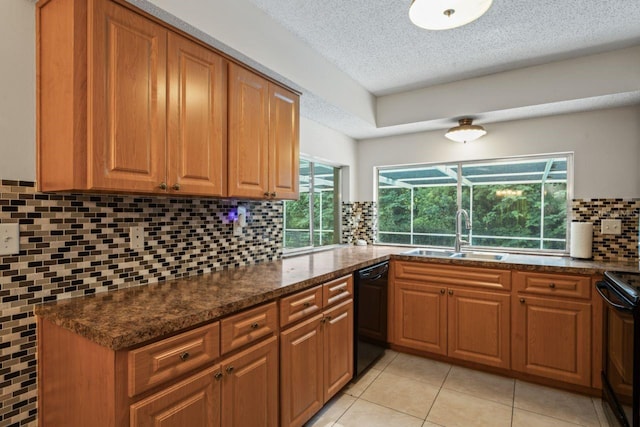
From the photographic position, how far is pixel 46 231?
4.59 feet

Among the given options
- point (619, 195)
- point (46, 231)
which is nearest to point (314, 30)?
point (46, 231)

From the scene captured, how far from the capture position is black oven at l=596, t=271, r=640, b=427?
1.64 meters

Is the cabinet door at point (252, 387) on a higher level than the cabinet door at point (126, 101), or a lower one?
lower

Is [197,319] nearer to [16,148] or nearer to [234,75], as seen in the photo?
[16,148]

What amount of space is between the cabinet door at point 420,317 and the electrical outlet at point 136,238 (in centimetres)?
211

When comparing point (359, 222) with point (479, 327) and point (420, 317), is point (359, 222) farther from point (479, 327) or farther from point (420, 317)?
point (479, 327)

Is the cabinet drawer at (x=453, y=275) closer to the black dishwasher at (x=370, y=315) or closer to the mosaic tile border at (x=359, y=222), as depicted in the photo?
the black dishwasher at (x=370, y=315)

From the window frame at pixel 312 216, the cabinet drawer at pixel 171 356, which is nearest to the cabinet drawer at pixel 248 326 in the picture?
the cabinet drawer at pixel 171 356

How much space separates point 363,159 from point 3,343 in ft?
11.3

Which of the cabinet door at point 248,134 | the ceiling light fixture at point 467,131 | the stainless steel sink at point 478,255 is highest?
the ceiling light fixture at point 467,131

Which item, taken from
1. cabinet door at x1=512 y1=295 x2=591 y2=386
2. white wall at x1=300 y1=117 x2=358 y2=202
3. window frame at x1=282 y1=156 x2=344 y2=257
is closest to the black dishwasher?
window frame at x1=282 y1=156 x2=344 y2=257

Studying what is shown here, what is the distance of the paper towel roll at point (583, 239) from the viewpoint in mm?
2697

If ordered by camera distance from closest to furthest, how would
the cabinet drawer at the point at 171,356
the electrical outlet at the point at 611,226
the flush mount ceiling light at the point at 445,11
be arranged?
1. the cabinet drawer at the point at 171,356
2. the flush mount ceiling light at the point at 445,11
3. the electrical outlet at the point at 611,226

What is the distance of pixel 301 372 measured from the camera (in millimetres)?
1862
